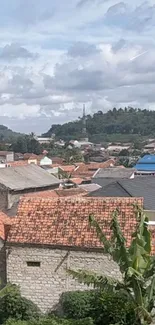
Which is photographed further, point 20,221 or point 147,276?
point 20,221

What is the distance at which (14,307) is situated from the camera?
17.9 m

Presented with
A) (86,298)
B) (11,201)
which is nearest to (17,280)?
(86,298)

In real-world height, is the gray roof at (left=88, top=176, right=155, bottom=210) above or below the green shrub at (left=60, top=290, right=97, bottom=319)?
above

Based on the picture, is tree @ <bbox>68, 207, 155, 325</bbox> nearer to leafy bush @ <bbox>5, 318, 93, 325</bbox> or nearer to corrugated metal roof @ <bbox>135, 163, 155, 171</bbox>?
leafy bush @ <bbox>5, 318, 93, 325</bbox>

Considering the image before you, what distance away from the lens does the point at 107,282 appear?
47.9 ft

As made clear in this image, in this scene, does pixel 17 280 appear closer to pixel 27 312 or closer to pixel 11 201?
pixel 27 312

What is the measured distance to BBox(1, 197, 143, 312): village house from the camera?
18.1 meters

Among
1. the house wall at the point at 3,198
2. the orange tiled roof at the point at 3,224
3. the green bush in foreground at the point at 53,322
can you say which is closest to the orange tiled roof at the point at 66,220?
the orange tiled roof at the point at 3,224

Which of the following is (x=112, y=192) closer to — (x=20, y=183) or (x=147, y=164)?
(x=20, y=183)

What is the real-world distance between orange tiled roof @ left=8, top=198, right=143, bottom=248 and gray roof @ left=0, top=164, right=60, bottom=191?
53.9 feet

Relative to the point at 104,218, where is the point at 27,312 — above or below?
below

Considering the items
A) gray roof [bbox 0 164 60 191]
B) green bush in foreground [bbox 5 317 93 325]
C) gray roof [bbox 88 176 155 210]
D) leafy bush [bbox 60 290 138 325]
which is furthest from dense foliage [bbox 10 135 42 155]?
green bush in foreground [bbox 5 317 93 325]

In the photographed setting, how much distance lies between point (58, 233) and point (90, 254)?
60.4 inches

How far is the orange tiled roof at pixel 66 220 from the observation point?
60.3ft
